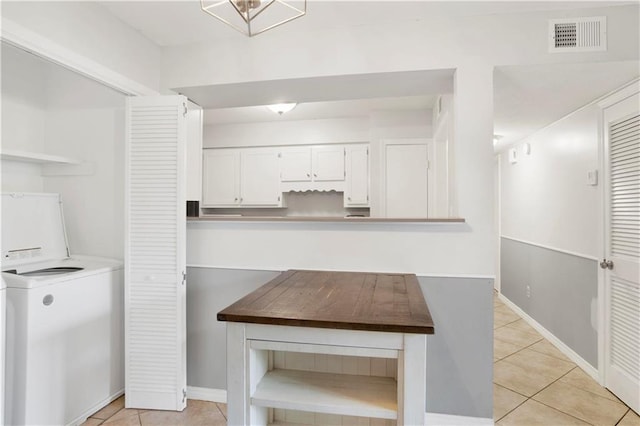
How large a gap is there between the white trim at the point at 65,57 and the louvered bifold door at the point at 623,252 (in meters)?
3.40

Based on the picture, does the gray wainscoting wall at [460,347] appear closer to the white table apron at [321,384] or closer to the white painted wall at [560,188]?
the white table apron at [321,384]

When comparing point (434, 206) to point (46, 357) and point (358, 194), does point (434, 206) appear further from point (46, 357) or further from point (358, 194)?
point (46, 357)

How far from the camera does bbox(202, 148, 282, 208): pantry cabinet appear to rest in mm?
4410

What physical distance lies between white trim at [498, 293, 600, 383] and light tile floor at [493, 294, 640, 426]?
4 cm

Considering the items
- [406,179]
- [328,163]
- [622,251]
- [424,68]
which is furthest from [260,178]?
[622,251]

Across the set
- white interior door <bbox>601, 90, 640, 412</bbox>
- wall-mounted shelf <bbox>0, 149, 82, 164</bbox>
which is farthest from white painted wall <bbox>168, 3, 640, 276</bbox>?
wall-mounted shelf <bbox>0, 149, 82, 164</bbox>

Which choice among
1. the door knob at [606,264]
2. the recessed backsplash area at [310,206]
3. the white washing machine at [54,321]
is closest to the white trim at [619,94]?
the door knob at [606,264]

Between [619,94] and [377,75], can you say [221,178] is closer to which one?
[377,75]

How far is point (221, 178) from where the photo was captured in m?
4.55

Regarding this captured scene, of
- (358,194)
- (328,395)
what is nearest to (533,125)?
(358,194)

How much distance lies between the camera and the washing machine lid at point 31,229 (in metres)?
2.21

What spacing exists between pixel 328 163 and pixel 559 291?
284 cm

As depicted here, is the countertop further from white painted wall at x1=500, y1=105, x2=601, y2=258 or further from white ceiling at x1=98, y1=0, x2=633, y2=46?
A: white painted wall at x1=500, y1=105, x2=601, y2=258

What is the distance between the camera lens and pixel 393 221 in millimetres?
2109
